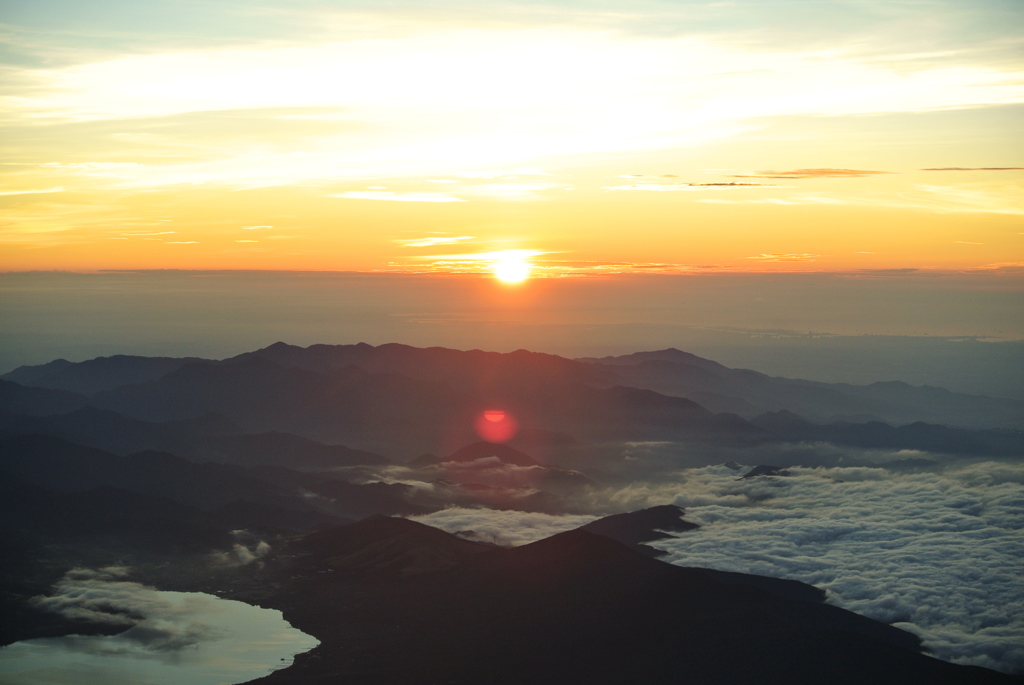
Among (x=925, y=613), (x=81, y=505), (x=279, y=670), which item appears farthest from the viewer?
(x=81, y=505)

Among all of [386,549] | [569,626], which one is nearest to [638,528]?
[386,549]

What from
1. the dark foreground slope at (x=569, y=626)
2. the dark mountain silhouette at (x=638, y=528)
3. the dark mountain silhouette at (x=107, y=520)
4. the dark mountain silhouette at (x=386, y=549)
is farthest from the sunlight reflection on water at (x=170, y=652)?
the dark mountain silhouette at (x=638, y=528)

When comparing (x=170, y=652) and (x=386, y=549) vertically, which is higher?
(x=386, y=549)

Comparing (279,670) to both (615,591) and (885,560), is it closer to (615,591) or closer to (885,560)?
(615,591)

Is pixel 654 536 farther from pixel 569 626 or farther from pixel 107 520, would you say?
pixel 107 520

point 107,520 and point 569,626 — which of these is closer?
point 569,626

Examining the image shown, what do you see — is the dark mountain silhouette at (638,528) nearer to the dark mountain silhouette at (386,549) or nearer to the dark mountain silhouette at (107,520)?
the dark mountain silhouette at (386,549)

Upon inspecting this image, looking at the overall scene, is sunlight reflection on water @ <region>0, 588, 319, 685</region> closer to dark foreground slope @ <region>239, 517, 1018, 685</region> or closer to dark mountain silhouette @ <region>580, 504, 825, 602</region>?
dark foreground slope @ <region>239, 517, 1018, 685</region>

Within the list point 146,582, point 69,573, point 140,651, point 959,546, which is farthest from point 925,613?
point 69,573

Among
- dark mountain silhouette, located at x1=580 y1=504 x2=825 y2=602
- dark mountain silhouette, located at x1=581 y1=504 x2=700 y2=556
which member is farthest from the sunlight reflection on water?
dark mountain silhouette, located at x1=581 y1=504 x2=700 y2=556
